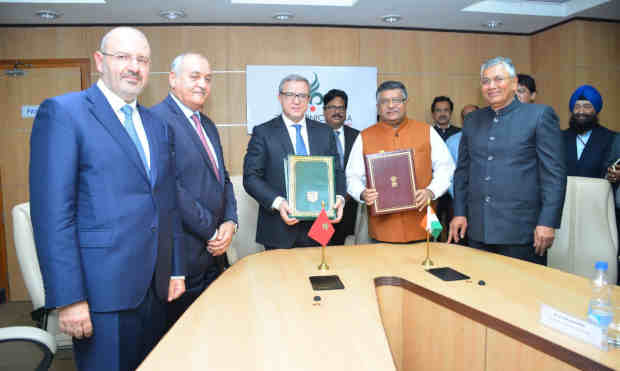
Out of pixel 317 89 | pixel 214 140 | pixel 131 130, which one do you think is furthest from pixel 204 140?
pixel 317 89

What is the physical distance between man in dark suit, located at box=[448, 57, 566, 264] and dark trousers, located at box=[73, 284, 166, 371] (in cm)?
181

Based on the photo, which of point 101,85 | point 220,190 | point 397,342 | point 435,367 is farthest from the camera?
point 220,190

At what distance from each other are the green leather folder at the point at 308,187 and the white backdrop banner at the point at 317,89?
2698 mm

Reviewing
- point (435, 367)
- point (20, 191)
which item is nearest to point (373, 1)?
point (435, 367)

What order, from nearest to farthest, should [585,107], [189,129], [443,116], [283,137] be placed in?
[189,129]
[283,137]
[585,107]
[443,116]

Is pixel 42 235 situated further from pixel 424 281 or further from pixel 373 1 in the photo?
pixel 373 1

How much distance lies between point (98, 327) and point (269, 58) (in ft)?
13.0

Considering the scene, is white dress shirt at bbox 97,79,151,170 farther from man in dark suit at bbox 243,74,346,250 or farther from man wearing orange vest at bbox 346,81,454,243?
man wearing orange vest at bbox 346,81,454,243

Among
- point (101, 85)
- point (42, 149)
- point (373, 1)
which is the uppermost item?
point (373, 1)

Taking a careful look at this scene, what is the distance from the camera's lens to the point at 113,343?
4.53ft

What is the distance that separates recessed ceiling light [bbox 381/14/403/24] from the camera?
452 centimetres

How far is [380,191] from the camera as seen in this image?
2.35 m

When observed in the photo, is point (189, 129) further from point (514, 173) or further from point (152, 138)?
point (514, 173)

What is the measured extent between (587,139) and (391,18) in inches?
96.1
